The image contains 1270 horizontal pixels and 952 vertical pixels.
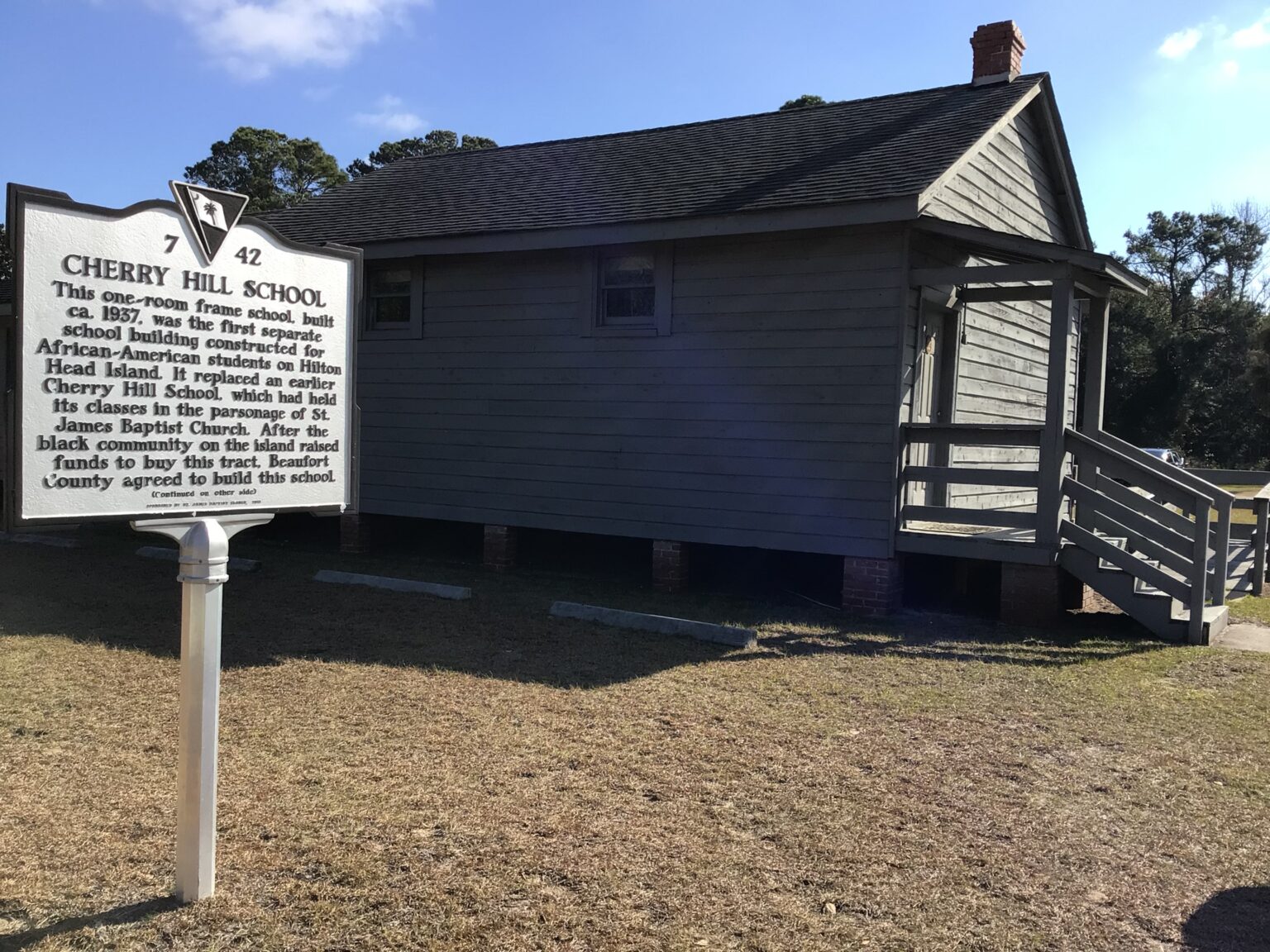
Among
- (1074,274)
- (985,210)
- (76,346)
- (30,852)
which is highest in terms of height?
(985,210)

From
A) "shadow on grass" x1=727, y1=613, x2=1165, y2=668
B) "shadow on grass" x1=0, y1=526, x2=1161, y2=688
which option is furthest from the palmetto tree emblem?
"shadow on grass" x1=727, y1=613, x2=1165, y2=668

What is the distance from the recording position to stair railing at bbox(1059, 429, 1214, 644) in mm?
8344

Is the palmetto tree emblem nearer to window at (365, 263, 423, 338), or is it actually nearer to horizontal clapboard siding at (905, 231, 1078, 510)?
horizontal clapboard siding at (905, 231, 1078, 510)

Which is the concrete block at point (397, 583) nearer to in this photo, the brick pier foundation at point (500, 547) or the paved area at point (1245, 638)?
the brick pier foundation at point (500, 547)

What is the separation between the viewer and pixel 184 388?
12.4ft

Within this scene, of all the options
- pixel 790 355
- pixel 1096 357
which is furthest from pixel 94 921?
pixel 1096 357

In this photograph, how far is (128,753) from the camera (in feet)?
17.2

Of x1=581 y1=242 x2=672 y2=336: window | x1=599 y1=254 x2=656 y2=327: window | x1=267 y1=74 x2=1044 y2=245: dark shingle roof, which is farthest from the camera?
x1=599 y1=254 x2=656 y2=327: window

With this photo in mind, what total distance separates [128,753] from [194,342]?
2530mm

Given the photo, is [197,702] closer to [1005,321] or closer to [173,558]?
[173,558]

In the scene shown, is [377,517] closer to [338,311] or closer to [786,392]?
[786,392]

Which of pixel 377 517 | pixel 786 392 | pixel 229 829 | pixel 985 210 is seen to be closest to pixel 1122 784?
pixel 229 829

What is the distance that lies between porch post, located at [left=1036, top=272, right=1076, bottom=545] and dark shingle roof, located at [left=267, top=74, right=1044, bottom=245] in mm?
1547

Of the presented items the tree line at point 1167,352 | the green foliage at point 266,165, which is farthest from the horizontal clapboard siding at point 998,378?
the green foliage at point 266,165
